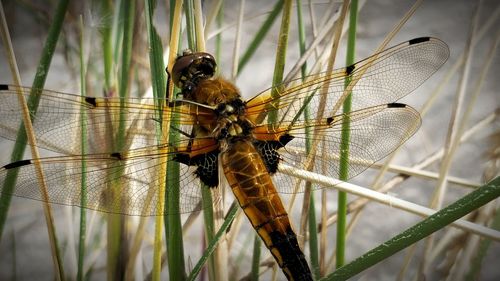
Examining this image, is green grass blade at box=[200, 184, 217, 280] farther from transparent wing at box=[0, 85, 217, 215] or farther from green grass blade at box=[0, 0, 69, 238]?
green grass blade at box=[0, 0, 69, 238]

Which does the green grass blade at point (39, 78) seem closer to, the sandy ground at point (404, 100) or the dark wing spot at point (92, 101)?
the dark wing spot at point (92, 101)

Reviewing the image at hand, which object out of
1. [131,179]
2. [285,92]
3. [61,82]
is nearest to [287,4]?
[285,92]

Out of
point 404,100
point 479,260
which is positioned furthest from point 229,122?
point 404,100

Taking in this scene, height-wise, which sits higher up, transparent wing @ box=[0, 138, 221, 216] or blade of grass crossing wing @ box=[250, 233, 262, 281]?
transparent wing @ box=[0, 138, 221, 216]

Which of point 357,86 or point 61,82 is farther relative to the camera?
point 61,82

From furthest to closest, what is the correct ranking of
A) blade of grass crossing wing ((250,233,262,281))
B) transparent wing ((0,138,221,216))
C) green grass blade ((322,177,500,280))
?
blade of grass crossing wing ((250,233,262,281)), transparent wing ((0,138,221,216)), green grass blade ((322,177,500,280))

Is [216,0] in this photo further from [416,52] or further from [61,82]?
[61,82]

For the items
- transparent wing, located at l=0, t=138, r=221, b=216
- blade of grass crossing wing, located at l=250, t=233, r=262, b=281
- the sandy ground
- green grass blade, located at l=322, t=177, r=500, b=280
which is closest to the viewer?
green grass blade, located at l=322, t=177, r=500, b=280

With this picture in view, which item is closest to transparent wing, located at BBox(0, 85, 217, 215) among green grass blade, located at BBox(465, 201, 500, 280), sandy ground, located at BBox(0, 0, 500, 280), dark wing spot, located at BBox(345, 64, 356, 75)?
dark wing spot, located at BBox(345, 64, 356, 75)
